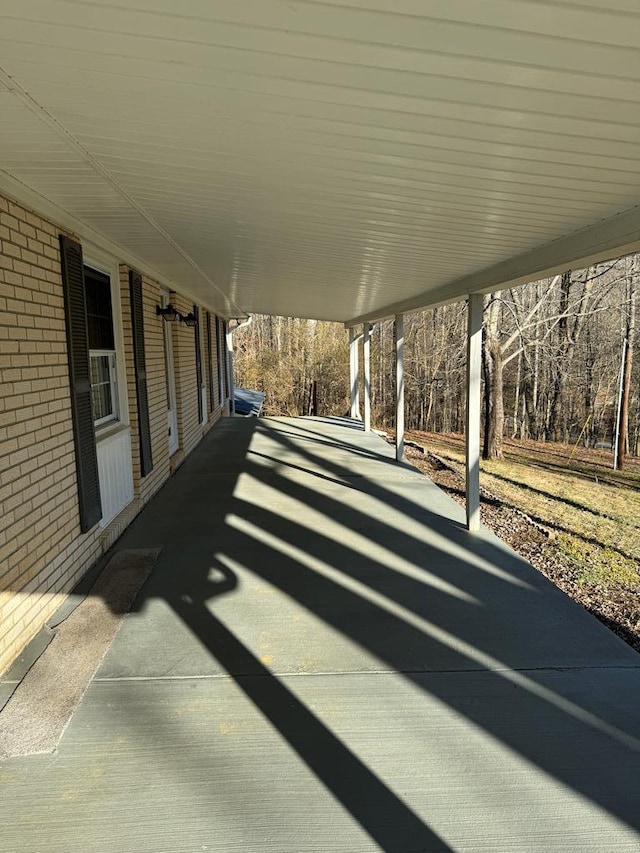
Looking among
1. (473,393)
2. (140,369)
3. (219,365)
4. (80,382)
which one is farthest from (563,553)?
(219,365)

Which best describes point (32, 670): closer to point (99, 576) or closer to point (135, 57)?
point (99, 576)

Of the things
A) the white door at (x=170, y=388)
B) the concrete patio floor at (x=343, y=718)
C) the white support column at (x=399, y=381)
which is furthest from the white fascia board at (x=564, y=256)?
the white door at (x=170, y=388)

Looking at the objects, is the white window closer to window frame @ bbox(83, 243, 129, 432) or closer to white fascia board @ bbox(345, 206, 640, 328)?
window frame @ bbox(83, 243, 129, 432)

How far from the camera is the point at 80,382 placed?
3.86 metres

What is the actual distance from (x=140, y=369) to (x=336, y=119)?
3894mm

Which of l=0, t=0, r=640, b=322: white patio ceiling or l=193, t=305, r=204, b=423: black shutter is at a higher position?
l=0, t=0, r=640, b=322: white patio ceiling

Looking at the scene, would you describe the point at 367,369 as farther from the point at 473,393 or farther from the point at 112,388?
the point at 112,388

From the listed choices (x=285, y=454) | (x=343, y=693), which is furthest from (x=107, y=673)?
(x=285, y=454)

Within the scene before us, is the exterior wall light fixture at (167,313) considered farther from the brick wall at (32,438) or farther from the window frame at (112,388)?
the brick wall at (32,438)

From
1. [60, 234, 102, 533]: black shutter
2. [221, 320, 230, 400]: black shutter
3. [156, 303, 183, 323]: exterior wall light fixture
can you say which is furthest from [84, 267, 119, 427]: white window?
[221, 320, 230, 400]: black shutter

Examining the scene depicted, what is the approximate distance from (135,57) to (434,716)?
108 inches

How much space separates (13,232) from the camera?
2.99 m

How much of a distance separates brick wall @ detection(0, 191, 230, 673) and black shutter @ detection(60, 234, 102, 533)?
0.05 m

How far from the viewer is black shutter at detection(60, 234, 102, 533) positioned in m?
3.71
